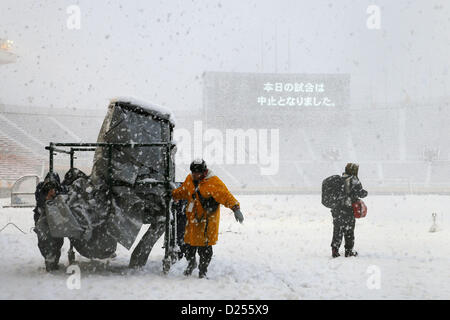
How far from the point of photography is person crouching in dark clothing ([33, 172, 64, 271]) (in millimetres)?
5984

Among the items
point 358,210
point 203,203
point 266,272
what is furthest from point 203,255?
point 358,210

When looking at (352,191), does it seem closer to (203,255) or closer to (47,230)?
(203,255)

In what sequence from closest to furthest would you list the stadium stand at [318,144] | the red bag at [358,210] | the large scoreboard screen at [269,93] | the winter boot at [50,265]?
the winter boot at [50,265] → the red bag at [358,210] → the stadium stand at [318,144] → the large scoreboard screen at [269,93]

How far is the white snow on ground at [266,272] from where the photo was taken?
206 inches

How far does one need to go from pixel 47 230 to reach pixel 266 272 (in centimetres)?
317

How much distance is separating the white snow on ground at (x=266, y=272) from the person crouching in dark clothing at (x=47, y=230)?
8.1 inches

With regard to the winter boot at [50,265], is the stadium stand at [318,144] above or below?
above

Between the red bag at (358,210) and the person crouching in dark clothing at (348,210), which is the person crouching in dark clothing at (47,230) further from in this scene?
the red bag at (358,210)

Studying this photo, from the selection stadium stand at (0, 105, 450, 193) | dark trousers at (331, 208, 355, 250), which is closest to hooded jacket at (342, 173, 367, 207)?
dark trousers at (331, 208, 355, 250)

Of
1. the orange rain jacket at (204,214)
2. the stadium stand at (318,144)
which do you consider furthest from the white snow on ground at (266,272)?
the stadium stand at (318,144)

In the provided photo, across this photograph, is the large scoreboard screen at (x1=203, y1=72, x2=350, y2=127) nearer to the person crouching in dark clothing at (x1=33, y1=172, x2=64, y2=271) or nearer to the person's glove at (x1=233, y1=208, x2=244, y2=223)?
the person crouching in dark clothing at (x1=33, y1=172, x2=64, y2=271)

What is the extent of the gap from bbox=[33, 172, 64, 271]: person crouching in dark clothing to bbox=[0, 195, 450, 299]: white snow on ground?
0.21 metres
